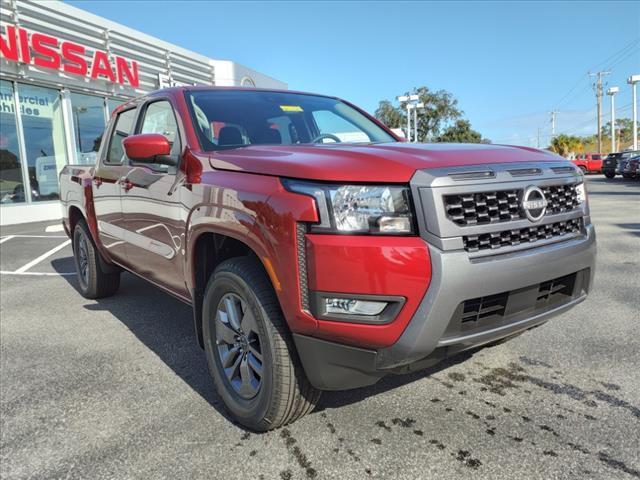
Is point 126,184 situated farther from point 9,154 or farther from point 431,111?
point 431,111

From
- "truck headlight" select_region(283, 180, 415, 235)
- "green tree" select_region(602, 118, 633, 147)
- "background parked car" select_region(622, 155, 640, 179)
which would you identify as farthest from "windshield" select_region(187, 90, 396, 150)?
"green tree" select_region(602, 118, 633, 147)

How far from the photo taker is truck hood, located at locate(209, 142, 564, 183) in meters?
2.04

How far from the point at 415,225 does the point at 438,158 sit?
360 millimetres

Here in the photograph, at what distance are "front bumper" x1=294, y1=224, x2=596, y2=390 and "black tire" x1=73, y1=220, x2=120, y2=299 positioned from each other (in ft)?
11.6

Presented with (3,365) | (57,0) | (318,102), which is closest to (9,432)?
(3,365)

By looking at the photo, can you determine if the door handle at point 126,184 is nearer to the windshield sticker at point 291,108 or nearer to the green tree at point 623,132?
the windshield sticker at point 291,108

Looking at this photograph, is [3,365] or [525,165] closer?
[525,165]

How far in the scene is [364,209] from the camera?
202 cm

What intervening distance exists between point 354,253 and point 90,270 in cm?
→ 395

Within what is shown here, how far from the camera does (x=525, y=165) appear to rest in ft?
7.64

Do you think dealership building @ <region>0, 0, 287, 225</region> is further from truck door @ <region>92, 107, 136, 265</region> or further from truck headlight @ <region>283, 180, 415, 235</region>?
truck headlight @ <region>283, 180, 415, 235</region>

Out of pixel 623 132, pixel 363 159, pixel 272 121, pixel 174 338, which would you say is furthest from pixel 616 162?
pixel 623 132

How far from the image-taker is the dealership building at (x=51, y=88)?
12664 mm

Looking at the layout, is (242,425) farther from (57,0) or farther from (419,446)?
(57,0)
